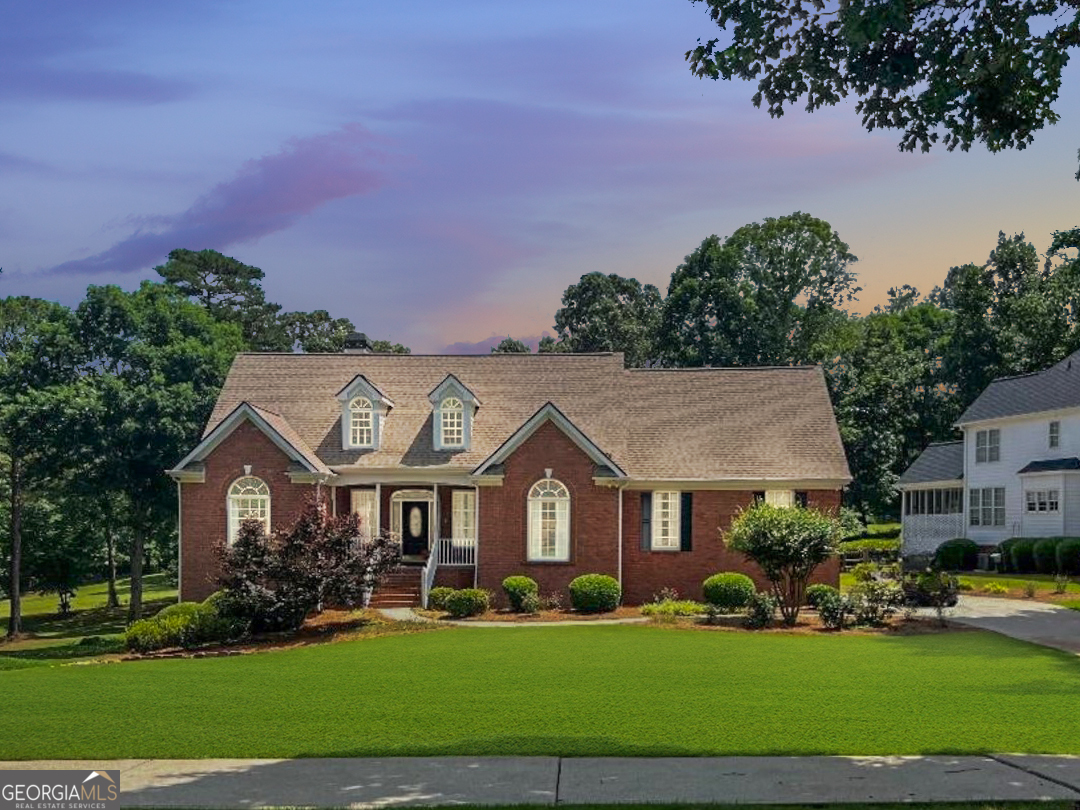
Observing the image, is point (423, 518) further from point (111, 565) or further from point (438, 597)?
point (111, 565)

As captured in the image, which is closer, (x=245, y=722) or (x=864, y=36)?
(x=864, y=36)

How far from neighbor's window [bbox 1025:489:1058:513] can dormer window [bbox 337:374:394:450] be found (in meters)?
26.3

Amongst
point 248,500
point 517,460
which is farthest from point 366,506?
point 517,460

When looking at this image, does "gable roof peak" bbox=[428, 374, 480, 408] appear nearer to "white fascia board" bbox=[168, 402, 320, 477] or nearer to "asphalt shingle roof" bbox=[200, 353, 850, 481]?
"asphalt shingle roof" bbox=[200, 353, 850, 481]

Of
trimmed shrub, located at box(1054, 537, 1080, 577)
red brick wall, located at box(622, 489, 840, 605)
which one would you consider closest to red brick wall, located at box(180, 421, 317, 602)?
red brick wall, located at box(622, 489, 840, 605)

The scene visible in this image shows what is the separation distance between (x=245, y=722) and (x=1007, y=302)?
55419mm

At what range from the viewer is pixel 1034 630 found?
2616 cm

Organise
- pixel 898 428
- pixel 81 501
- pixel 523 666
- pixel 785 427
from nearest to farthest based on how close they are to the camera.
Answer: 1. pixel 523 666
2. pixel 785 427
3. pixel 81 501
4. pixel 898 428

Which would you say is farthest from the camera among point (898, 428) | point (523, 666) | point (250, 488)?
point (898, 428)

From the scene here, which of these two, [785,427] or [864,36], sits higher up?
[864,36]

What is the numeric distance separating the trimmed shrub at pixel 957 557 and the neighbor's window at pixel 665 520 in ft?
55.5

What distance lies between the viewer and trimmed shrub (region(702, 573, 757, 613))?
104ft

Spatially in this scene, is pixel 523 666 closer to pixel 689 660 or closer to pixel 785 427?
pixel 689 660

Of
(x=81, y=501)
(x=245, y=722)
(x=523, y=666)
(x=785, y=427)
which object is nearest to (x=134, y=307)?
(x=81, y=501)
